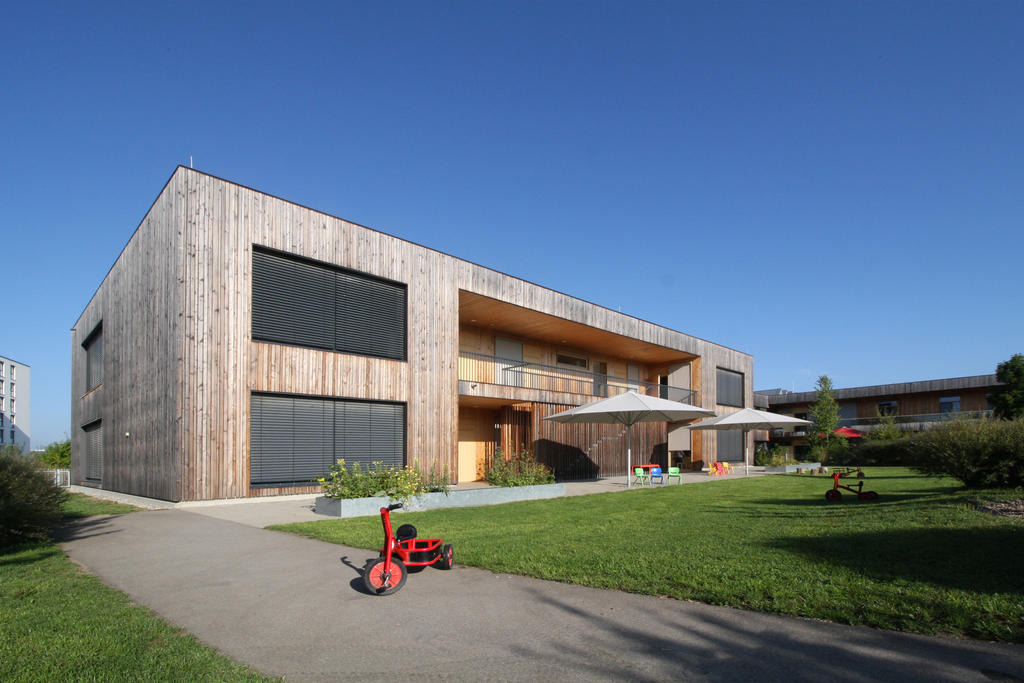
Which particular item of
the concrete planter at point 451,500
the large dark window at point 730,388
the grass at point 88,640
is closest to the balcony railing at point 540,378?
the large dark window at point 730,388

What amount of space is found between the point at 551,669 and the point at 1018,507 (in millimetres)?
7811

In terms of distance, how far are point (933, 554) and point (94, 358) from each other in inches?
1108

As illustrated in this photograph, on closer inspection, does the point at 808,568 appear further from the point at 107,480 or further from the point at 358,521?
the point at 107,480

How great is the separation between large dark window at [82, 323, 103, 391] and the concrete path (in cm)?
2002

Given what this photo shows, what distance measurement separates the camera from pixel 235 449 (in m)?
13.4

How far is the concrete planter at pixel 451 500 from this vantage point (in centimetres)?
1092

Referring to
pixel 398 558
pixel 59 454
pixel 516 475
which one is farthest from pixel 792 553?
pixel 59 454

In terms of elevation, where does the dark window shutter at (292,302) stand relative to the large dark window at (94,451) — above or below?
above

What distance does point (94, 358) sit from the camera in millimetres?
24953

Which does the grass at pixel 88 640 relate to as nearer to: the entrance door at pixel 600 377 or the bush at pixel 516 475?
the bush at pixel 516 475

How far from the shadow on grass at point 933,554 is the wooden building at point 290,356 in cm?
1104

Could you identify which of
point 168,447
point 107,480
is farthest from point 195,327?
point 107,480

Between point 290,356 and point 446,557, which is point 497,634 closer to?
point 446,557

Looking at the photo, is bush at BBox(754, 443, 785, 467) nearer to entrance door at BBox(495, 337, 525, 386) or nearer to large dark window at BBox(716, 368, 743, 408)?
large dark window at BBox(716, 368, 743, 408)
